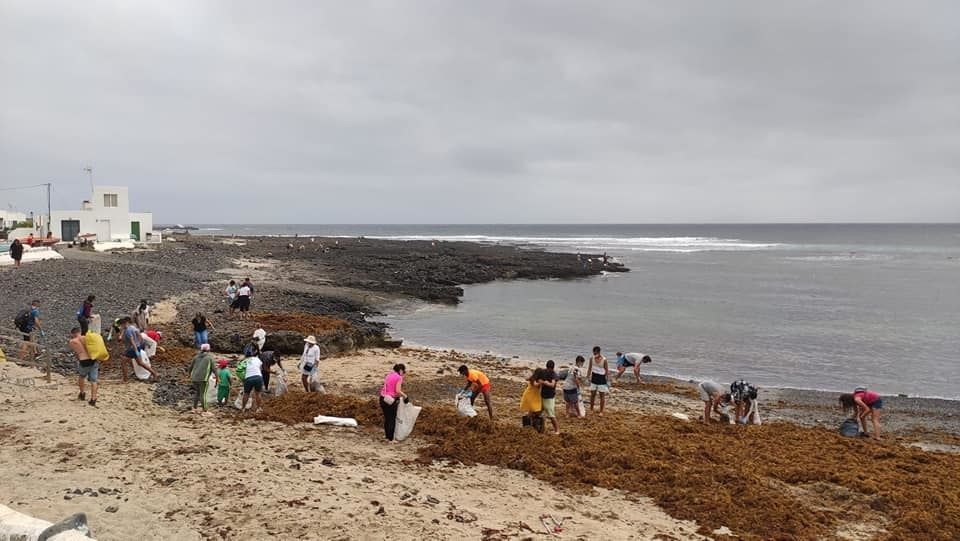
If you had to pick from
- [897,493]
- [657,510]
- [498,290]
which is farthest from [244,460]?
[498,290]

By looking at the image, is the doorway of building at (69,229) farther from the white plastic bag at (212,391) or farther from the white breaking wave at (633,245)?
the white breaking wave at (633,245)

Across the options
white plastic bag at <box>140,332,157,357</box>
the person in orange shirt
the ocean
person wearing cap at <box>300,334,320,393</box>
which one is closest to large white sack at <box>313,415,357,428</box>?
the person in orange shirt

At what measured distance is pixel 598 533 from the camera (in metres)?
6.98

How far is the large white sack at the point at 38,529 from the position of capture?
16.6ft

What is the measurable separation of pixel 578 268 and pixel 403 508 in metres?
50.6

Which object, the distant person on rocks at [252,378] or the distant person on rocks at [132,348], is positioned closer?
the distant person on rocks at [252,378]

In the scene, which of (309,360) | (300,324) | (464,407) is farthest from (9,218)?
(464,407)

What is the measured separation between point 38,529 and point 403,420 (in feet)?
16.7

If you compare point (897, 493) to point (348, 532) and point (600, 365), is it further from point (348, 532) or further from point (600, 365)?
point (348, 532)

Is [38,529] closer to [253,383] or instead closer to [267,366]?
[253,383]

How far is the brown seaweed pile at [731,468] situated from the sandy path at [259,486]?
1.51 feet

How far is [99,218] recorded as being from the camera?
44281 millimetres

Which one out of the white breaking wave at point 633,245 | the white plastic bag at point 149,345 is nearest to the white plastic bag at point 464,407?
the white plastic bag at point 149,345

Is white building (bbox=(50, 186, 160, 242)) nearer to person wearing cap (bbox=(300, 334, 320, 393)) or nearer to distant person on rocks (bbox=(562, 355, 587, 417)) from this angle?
person wearing cap (bbox=(300, 334, 320, 393))
